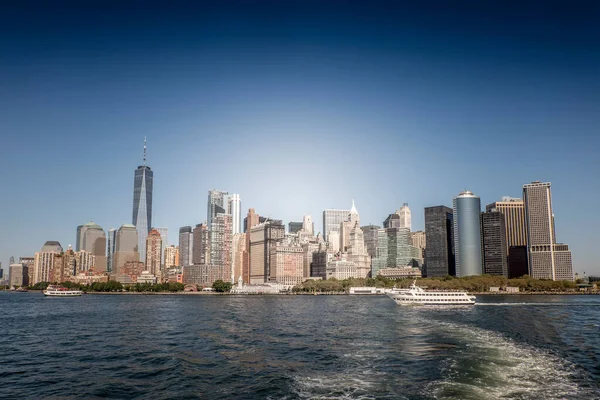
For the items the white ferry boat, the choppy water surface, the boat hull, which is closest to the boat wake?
the choppy water surface

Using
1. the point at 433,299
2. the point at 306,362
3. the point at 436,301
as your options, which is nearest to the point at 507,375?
the point at 306,362

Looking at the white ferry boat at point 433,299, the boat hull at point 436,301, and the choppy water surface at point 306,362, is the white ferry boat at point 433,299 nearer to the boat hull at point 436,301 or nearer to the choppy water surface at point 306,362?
the boat hull at point 436,301

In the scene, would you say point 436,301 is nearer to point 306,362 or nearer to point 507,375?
point 306,362

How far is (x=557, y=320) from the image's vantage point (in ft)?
290

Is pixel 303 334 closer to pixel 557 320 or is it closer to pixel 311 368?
pixel 311 368

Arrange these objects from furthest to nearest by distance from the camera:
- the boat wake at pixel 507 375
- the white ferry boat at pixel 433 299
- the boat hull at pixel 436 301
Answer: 1. the white ferry boat at pixel 433 299
2. the boat hull at pixel 436 301
3. the boat wake at pixel 507 375

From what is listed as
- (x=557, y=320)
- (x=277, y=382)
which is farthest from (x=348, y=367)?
(x=557, y=320)

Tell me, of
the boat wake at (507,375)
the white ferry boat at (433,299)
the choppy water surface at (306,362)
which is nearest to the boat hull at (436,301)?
the white ferry boat at (433,299)

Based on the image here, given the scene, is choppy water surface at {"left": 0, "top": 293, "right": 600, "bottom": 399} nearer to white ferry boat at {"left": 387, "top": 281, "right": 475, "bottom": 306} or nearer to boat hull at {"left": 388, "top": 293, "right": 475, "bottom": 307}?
boat hull at {"left": 388, "top": 293, "right": 475, "bottom": 307}

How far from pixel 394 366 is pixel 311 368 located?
769 cm

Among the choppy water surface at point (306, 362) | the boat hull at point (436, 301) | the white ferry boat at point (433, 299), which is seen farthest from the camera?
the white ferry boat at point (433, 299)

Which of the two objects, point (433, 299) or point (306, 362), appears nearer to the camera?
point (306, 362)

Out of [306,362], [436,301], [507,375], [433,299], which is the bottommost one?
[436,301]

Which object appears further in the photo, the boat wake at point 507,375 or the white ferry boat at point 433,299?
the white ferry boat at point 433,299
